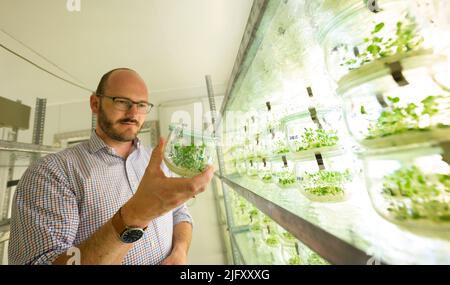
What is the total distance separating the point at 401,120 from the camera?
31 centimetres

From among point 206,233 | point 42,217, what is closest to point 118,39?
point 42,217

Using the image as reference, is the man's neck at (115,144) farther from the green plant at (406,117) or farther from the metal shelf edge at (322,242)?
the green plant at (406,117)

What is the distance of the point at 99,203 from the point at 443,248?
114 centimetres

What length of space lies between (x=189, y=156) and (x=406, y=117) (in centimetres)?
60

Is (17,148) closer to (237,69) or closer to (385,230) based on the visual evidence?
(237,69)

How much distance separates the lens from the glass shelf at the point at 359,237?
0.27 metres

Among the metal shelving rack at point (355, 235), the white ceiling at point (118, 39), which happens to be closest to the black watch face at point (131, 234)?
the metal shelving rack at point (355, 235)

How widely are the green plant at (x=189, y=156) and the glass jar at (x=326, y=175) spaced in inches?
12.9

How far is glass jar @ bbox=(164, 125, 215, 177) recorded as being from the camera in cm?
74

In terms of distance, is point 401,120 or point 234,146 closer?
point 401,120

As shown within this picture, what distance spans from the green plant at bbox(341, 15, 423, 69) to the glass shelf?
0.26 metres

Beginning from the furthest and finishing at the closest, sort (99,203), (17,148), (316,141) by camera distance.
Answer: (17,148)
(99,203)
(316,141)

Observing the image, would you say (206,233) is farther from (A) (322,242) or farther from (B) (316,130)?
(A) (322,242)
